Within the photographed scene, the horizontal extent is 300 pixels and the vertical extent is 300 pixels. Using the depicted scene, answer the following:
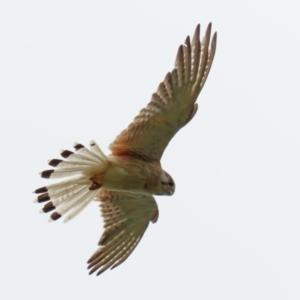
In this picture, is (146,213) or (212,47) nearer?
(212,47)

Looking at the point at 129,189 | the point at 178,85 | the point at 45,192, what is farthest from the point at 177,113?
the point at 45,192

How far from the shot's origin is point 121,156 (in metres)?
14.6

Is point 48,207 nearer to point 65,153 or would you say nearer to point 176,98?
point 65,153

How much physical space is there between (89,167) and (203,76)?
204 centimetres

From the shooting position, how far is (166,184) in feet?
48.1

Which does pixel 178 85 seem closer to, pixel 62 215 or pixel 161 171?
pixel 161 171

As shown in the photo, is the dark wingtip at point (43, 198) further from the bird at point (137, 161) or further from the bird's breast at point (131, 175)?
the bird's breast at point (131, 175)

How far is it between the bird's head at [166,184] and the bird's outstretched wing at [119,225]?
905mm

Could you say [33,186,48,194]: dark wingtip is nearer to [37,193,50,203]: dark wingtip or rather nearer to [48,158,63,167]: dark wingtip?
[37,193,50,203]: dark wingtip

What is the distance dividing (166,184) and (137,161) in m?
0.54

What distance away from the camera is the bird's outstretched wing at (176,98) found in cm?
1384

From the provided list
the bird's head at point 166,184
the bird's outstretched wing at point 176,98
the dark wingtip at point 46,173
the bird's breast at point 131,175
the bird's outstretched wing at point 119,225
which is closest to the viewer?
the bird's outstretched wing at point 176,98

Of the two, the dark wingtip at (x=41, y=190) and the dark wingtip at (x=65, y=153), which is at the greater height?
the dark wingtip at (x=65, y=153)

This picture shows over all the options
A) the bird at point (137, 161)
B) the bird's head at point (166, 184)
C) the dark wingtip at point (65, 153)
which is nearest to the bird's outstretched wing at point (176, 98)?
the bird at point (137, 161)
